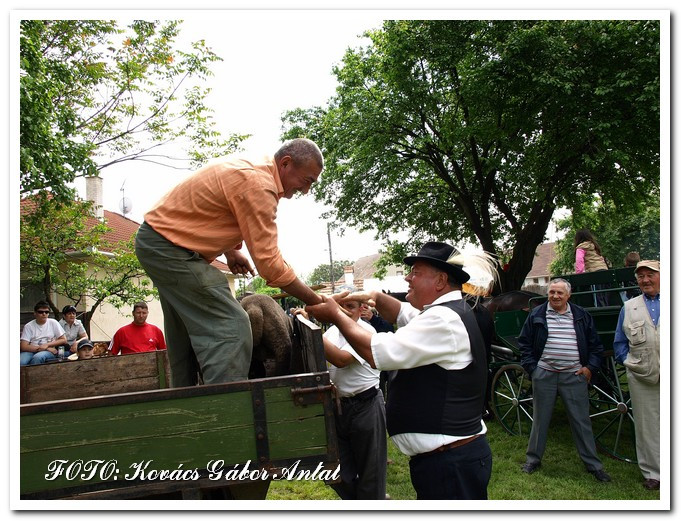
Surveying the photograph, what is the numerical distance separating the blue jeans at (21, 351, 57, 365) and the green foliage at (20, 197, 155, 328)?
12.1ft

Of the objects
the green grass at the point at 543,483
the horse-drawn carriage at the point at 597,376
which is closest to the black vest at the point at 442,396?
the green grass at the point at 543,483

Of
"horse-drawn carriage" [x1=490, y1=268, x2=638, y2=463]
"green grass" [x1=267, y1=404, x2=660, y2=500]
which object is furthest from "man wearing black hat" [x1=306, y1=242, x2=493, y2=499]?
"horse-drawn carriage" [x1=490, y1=268, x2=638, y2=463]

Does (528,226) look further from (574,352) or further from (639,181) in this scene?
(574,352)

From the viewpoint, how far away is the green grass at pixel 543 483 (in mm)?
5184

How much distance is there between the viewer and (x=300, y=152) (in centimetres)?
298

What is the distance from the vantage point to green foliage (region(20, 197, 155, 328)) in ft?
37.9

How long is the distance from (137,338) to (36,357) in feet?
6.48

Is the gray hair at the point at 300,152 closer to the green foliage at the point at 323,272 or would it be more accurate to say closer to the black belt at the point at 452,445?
the black belt at the point at 452,445

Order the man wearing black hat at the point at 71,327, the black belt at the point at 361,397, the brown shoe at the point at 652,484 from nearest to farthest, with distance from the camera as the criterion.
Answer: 1. the black belt at the point at 361,397
2. the brown shoe at the point at 652,484
3. the man wearing black hat at the point at 71,327

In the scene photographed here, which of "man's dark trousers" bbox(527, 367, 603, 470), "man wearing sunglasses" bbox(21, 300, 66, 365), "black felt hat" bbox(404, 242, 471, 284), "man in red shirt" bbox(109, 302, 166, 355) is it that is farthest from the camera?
"man wearing sunglasses" bbox(21, 300, 66, 365)

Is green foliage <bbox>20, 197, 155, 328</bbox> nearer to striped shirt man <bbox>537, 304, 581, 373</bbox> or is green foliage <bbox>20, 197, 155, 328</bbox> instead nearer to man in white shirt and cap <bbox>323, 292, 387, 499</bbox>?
man in white shirt and cap <bbox>323, 292, 387, 499</bbox>

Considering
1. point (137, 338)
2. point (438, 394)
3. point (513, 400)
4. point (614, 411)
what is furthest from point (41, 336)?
point (614, 411)

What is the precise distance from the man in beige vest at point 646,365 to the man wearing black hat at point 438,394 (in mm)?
3203

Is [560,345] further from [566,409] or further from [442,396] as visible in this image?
[442,396]
